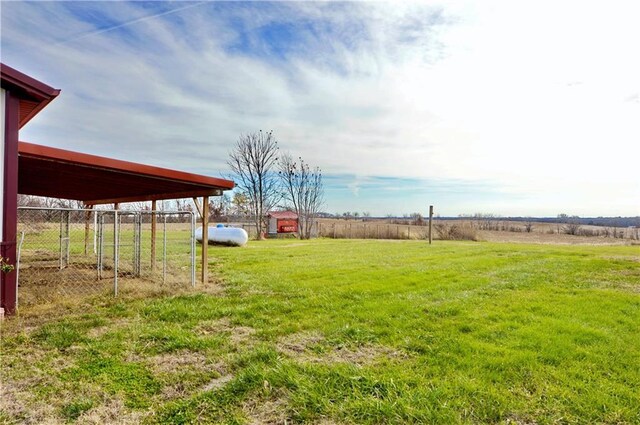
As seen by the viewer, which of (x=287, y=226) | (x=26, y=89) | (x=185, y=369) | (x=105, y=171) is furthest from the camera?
(x=287, y=226)

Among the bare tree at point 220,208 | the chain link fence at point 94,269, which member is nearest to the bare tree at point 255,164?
the bare tree at point 220,208

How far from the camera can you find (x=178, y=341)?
3867 millimetres

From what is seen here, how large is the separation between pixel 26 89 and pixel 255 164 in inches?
885

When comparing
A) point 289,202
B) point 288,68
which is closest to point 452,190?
point 289,202

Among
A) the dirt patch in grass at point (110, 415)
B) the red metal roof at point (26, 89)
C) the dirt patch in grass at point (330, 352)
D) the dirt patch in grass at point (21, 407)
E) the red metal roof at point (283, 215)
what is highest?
the red metal roof at point (26, 89)

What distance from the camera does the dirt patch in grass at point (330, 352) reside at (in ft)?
11.2

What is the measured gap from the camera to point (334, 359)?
3.41 m

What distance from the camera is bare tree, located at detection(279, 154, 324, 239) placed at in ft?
96.8

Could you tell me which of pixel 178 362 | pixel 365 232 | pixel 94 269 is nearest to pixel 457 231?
pixel 365 232

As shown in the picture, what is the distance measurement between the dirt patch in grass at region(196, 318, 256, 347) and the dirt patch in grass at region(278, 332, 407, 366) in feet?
1.36

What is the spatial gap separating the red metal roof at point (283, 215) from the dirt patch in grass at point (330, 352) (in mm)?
24435

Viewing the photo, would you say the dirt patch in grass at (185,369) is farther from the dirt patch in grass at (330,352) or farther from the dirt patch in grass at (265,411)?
the dirt patch in grass at (330,352)

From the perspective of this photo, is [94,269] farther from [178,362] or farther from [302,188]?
[302,188]

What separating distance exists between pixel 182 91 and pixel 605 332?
11747mm
